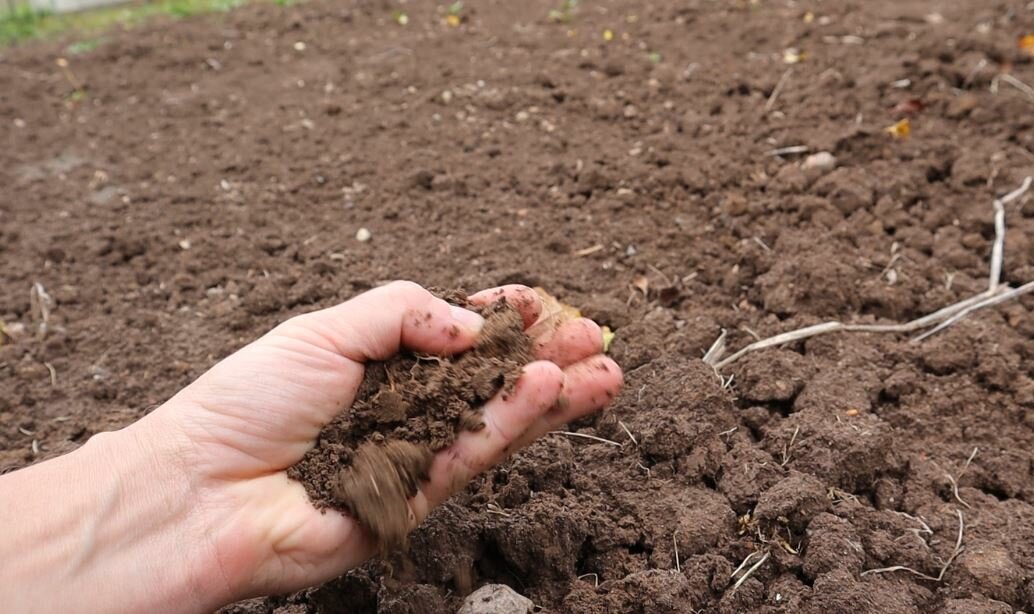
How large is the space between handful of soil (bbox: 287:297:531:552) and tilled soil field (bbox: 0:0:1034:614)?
0.84 feet

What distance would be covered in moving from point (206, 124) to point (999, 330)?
3.62 m

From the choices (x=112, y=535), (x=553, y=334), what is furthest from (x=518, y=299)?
(x=112, y=535)

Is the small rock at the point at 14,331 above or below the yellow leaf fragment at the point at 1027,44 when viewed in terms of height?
below

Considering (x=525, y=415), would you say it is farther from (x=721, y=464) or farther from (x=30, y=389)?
(x=30, y=389)

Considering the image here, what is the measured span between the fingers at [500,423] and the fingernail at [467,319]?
16 centimetres

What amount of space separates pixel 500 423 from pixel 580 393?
8.1 inches

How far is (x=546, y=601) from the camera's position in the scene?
75.7 inches

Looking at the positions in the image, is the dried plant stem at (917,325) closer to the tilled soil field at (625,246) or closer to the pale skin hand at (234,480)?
the tilled soil field at (625,246)

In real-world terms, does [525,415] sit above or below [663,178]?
above

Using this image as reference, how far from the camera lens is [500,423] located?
1.80m

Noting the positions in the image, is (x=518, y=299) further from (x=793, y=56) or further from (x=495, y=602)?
(x=793, y=56)

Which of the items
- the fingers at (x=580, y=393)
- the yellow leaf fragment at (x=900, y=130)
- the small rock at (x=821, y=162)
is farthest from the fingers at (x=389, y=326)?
the yellow leaf fragment at (x=900, y=130)

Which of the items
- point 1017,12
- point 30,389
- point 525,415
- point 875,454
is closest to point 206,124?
point 30,389

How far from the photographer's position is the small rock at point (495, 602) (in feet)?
5.89
